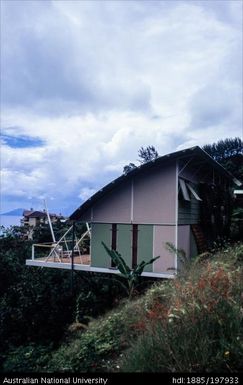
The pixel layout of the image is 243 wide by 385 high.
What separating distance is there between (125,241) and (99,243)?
1051mm

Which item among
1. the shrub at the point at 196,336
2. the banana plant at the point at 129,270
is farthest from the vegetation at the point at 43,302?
the shrub at the point at 196,336

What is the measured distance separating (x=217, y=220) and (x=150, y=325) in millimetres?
10775

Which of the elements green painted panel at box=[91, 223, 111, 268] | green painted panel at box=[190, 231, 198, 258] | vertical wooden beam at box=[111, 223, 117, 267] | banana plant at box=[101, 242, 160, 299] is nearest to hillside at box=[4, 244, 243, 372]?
banana plant at box=[101, 242, 160, 299]

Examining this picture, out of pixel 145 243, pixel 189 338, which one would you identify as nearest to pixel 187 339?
pixel 189 338

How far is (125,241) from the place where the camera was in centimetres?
1170

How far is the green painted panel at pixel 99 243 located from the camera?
39.3 feet

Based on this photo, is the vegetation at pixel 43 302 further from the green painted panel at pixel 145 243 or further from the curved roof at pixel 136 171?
the curved roof at pixel 136 171

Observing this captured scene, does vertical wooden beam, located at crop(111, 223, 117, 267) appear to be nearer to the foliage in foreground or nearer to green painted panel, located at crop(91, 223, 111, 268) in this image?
green painted panel, located at crop(91, 223, 111, 268)

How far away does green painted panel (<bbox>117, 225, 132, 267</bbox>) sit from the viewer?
11617 mm

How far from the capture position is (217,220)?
48.1 feet

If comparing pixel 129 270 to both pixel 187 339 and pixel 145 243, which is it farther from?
pixel 187 339

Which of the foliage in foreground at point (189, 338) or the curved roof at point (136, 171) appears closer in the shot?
the foliage in foreground at point (189, 338)

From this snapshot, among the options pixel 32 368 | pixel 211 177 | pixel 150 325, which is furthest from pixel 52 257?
pixel 150 325

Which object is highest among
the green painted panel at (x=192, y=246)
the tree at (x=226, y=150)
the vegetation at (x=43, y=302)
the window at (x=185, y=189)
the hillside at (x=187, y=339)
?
the tree at (x=226, y=150)
